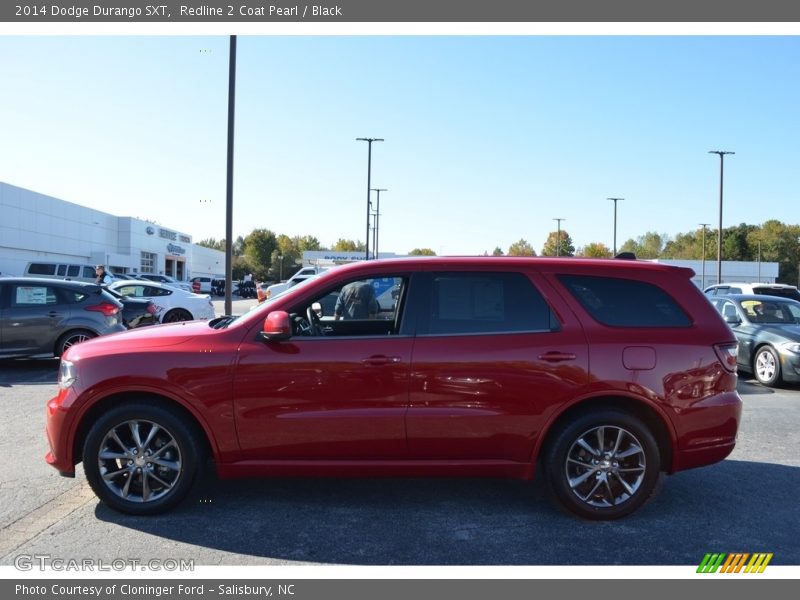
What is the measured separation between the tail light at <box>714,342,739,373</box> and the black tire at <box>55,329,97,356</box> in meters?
9.73

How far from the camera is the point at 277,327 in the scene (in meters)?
4.28

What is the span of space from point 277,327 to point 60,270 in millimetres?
26448

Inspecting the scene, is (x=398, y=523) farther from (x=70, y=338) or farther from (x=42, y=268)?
(x=42, y=268)

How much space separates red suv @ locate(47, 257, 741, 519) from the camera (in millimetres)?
4355

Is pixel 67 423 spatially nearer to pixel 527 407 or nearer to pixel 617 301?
pixel 527 407

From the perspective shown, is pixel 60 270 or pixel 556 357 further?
pixel 60 270

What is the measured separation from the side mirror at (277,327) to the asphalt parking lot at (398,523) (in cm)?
129

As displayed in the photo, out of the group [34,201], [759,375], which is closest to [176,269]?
[34,201]

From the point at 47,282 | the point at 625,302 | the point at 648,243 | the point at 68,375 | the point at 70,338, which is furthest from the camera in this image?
the point at 648,243

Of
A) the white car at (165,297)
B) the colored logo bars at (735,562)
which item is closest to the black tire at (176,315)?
the white car at (165,297)

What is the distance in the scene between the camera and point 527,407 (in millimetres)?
4395

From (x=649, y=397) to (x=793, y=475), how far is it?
7.48ft

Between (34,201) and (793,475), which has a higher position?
(34,201)

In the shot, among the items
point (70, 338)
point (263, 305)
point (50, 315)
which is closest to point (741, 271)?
point (70, 338)
